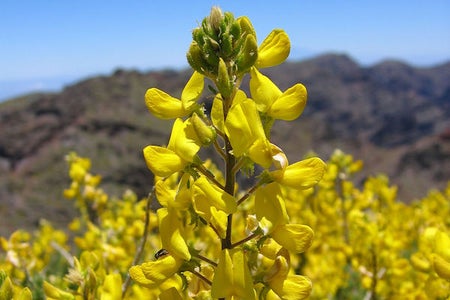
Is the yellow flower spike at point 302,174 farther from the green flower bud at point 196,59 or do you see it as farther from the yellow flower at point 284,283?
the green flower bud at point 196,59

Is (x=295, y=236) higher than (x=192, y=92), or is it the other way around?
(x=192, y=92)

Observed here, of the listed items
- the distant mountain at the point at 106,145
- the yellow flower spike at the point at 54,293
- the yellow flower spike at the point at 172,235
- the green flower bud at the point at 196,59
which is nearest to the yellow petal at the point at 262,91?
the green flower bud at the point at 196,59

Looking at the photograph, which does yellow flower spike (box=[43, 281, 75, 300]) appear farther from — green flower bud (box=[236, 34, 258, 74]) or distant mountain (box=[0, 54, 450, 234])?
distant mountain (box=[0, 54, 450, 234])

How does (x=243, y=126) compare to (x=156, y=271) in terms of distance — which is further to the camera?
(x=156, y=271)

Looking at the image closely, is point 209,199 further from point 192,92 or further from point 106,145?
point 106,145

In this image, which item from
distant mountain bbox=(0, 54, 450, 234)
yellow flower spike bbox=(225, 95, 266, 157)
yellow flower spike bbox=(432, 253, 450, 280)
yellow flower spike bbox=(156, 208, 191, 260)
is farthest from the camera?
distant mountain bbox=(0, 54, 450, 234)

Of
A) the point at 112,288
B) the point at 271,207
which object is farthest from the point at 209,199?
the point at 112,288

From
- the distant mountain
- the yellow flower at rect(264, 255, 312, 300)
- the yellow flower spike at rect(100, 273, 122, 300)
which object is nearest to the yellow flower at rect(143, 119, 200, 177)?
the yellow flower at rect(264, 255, 312, 300)
